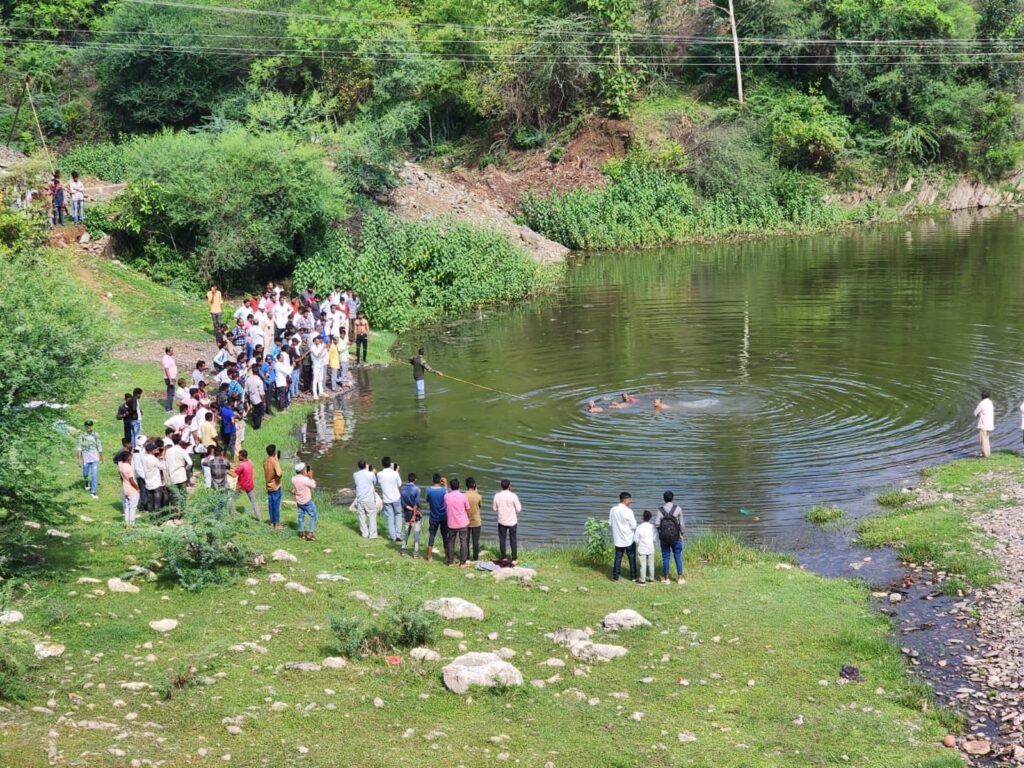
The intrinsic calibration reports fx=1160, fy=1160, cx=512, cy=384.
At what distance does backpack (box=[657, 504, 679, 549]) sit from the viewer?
61.7 ft

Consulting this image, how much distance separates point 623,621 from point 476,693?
3091mm

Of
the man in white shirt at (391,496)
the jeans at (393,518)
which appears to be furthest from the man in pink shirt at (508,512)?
the jeans at (393,518)

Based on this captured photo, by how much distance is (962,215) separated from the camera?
238 feet

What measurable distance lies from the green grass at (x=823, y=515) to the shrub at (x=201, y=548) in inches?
417

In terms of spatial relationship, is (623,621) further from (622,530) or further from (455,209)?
(455,209)

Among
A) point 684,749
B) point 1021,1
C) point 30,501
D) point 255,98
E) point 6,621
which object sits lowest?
point 684,749

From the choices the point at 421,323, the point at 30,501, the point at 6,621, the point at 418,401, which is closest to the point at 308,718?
the point at 6,621

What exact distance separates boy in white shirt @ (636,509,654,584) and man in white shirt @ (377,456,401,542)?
14.9 feet

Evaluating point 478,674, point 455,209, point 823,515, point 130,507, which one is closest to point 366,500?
→ point 130,507

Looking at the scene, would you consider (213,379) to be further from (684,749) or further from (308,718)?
(684,749)

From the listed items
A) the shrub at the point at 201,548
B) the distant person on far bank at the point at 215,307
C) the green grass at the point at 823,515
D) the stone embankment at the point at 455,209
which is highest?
the stone embankment at the point at 455,209

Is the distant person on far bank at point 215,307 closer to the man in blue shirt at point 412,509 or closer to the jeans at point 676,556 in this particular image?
the man in blue shirt at point 412,509

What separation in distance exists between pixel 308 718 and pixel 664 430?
16013 millimetres

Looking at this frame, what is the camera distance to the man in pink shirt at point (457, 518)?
769 inches
